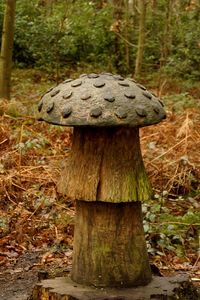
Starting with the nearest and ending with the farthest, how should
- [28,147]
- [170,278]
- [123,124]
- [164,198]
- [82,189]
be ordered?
[123,124] < [82,189] < [170,278] < [164,198] < [28,147]

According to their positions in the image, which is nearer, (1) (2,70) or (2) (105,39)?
(1) (2,70)

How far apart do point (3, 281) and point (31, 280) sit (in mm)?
263

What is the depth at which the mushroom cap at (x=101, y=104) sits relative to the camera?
3.24 metres

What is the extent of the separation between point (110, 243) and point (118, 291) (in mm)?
291

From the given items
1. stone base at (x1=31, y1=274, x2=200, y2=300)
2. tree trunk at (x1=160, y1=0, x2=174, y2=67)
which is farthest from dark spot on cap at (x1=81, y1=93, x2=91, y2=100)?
tree trunk at (x1=160, y1=0, x2=174, y2=67)

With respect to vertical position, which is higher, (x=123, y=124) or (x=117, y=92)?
(x=117, y=92)

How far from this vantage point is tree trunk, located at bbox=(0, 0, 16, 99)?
456 inches

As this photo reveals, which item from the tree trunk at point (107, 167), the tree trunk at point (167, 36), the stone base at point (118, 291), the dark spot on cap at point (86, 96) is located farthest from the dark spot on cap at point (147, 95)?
the tree trunk at point (167, 36)

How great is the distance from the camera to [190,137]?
834cm

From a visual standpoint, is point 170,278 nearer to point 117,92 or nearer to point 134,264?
point 134,264

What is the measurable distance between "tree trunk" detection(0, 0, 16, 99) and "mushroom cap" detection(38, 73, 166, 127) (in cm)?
849

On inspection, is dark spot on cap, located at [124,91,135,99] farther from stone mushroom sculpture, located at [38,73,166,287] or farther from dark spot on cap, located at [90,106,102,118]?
dark spot on cap, located at [90,106,102,118]

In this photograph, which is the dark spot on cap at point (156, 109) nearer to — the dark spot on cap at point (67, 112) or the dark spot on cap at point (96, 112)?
the dark spot on cap at point (96, 112)

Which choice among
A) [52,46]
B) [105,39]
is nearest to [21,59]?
[52,46]
